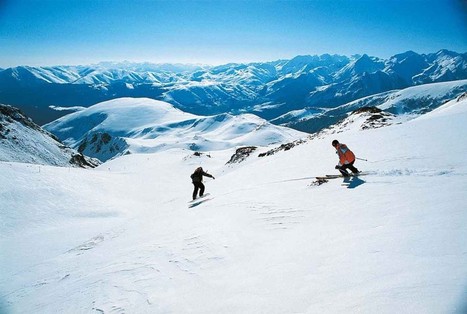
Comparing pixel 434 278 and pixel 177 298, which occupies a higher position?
pixel 434 278

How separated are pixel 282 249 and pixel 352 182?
6.14 metres

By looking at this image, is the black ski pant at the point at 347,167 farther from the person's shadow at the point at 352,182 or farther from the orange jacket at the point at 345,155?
the person's shadow at the point at 352,182

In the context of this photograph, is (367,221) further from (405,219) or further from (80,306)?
(80,306)

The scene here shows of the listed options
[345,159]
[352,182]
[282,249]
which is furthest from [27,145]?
[282,249]

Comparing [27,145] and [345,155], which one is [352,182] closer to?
[345,155]

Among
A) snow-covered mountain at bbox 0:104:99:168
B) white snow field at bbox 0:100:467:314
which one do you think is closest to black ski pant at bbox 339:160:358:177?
white snow field at bbox 0:100:467:314

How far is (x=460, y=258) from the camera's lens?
5039mm

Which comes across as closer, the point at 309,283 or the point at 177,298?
the point at 309,283

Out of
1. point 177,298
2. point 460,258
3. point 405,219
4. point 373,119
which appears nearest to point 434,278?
point 460,258

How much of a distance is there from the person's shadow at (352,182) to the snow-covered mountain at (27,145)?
59603mm

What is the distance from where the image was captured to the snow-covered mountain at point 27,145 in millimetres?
57750

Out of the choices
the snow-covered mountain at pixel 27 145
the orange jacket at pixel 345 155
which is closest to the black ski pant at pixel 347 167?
the orange jacket at pixel 345 155

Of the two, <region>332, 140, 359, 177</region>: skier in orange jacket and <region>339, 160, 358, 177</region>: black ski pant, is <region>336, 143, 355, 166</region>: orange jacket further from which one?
<region>339, 160, 358, 177</region>: black ski pant

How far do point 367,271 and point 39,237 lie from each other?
1560 centimetres
